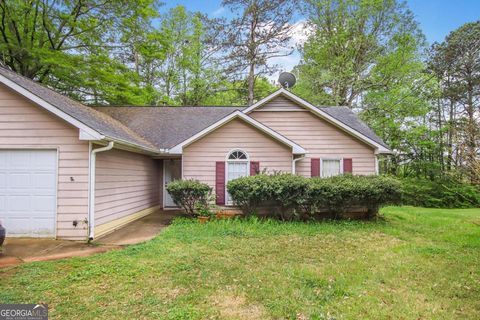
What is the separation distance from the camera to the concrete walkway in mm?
5176

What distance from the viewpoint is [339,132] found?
11.4 m

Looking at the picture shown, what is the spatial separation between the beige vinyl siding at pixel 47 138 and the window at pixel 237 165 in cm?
466

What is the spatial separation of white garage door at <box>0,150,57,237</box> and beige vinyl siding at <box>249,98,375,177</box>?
8.41 meters

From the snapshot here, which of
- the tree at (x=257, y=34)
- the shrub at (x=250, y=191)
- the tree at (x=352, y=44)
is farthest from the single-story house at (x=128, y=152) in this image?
the tree at (x=257, y=34)

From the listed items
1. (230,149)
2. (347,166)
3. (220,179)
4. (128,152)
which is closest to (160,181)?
(128,152)

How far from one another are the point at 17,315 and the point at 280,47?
63.6 feet

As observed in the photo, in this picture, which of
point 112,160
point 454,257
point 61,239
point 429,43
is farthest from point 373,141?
point 429,43

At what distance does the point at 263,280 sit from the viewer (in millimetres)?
4199

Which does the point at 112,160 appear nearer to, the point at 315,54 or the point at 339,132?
the point at 339,132

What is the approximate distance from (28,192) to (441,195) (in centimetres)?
1871

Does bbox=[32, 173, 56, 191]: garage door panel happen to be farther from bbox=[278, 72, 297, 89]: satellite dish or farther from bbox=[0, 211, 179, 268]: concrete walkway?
bbox=[278, 72, 297, 89]: satellite dish

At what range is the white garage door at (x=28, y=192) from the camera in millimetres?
6398

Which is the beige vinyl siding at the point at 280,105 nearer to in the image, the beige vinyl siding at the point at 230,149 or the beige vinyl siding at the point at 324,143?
the beige vinyl siding at the point at 324,143

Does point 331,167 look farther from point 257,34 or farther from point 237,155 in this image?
point 257,34
